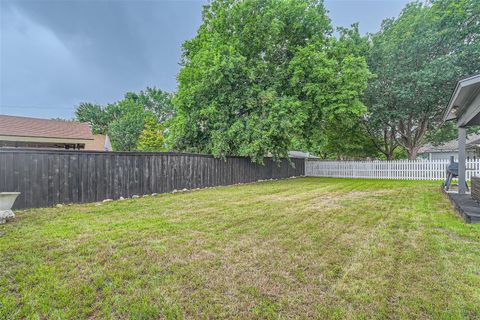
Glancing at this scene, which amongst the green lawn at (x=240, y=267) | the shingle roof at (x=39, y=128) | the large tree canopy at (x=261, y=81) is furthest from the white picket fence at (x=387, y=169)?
the shingle roof at (x=39, y=128)

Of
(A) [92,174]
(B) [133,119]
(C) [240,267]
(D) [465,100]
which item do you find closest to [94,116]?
(B) [133,119]

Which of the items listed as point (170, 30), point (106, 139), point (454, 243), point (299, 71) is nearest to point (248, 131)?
point (299, 71)

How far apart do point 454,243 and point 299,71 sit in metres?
9.02

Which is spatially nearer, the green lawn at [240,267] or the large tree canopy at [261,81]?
the green lawn at [240,267]

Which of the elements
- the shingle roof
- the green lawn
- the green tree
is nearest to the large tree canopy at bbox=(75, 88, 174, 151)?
the green tree

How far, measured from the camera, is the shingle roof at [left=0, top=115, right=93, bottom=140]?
14.8m

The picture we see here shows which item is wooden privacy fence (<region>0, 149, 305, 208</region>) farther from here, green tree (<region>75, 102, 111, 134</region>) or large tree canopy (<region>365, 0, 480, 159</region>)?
green tree (<region>75, 102, 111, 134</region>)

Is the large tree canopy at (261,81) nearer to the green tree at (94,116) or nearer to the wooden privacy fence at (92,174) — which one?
the wooden privacy fence at (92,174)

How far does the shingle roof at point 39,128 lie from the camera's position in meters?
14.8

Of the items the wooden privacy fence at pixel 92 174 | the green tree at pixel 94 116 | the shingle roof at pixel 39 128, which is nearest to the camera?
the wooden privacy fence at pixel 92 174

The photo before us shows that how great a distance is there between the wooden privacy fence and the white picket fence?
9651mm

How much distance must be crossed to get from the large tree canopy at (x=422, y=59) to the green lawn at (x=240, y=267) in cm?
1092

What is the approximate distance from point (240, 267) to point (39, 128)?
18844 mm

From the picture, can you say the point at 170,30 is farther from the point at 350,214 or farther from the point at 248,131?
the point at 350,214
